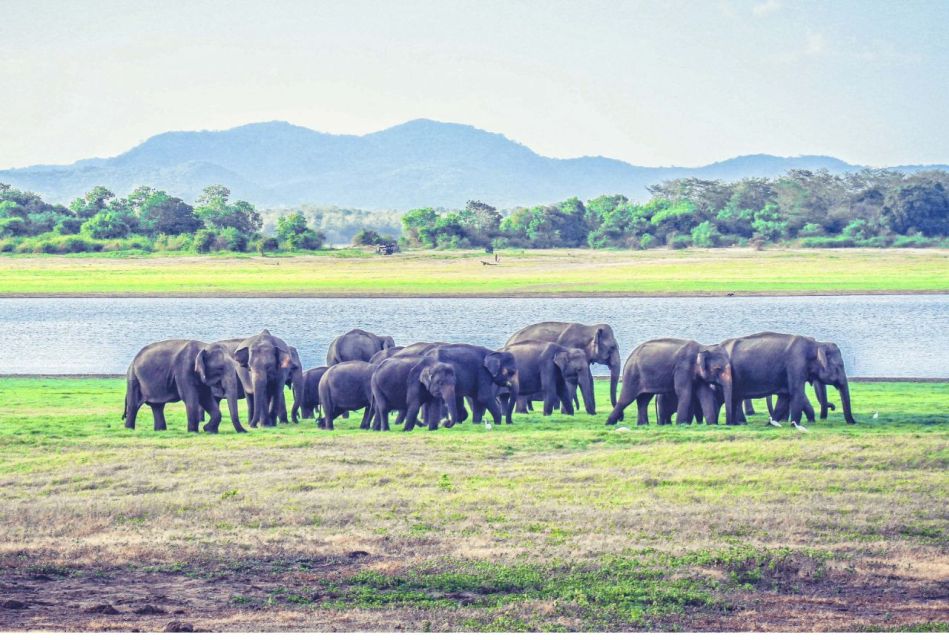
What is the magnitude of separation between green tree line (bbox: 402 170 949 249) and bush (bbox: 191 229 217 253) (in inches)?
527

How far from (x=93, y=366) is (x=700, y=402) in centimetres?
Answer: 1982

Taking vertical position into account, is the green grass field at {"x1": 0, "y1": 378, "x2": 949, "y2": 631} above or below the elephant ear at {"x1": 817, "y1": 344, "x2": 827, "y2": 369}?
below

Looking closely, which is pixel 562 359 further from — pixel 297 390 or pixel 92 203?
pixel 92 203

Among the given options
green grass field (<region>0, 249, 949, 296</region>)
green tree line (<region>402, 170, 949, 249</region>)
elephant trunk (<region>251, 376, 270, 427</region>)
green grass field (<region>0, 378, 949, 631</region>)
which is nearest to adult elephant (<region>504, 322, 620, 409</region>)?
green grass field (<region>0, 378, 949, 631</region>)

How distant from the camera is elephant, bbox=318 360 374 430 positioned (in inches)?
837

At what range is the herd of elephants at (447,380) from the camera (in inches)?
812

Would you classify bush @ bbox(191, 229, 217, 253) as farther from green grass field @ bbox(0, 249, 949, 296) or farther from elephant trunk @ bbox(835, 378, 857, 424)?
elephant trunk @ bbox(835, 378, 857, 424)

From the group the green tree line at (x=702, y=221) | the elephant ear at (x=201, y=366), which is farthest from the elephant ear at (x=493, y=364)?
the green tree line at (x=702, y=221)

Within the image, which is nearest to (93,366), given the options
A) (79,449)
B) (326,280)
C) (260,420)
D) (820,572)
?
(260,420)

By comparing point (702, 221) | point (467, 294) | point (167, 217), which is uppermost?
point (167, 217)

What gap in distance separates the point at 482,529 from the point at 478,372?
8028 millimetres

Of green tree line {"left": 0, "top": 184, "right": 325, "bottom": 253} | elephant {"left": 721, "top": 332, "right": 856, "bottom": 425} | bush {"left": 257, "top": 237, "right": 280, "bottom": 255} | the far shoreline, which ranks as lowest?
the far shoreline

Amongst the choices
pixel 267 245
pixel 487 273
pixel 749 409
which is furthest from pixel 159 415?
pixel 267 245

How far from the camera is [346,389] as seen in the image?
21.3 m
